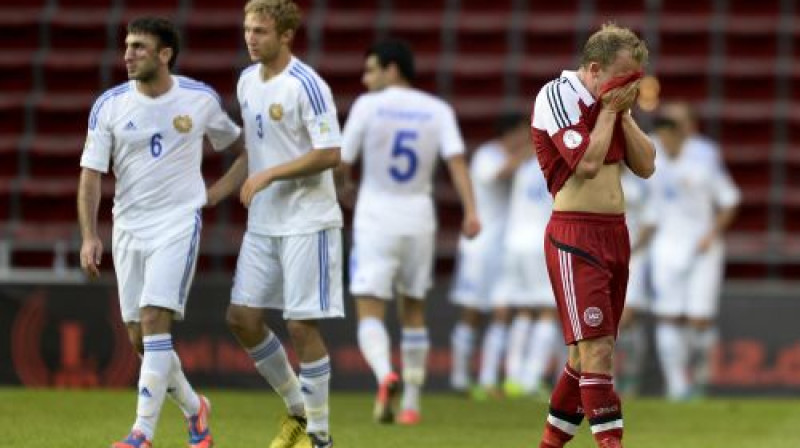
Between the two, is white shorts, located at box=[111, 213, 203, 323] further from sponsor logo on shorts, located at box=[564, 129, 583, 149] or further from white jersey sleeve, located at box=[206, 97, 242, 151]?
sponsor logo on shorts, located at box=[564, 129, 583, 149]

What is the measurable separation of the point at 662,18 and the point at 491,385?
22.2 feet

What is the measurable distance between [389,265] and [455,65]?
894 cm

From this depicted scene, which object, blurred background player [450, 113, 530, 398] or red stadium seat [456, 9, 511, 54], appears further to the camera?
red stadium seat [456, 9, 511, 54]

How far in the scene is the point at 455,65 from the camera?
70.7ft

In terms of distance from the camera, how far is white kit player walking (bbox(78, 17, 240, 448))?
952cm

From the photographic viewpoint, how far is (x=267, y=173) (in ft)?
31.2

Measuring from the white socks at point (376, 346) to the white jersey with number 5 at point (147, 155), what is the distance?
124 inches

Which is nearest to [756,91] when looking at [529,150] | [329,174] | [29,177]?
[529,150]

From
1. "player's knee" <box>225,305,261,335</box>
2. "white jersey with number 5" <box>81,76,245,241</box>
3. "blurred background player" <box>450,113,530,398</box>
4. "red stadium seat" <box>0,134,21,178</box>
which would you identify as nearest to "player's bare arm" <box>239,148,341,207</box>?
"white jersey with number 5" <box>81,76,245,241</box>

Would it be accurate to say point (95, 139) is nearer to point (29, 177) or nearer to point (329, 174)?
point (329, 174)

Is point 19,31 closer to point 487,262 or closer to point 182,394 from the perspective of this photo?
point 487,262

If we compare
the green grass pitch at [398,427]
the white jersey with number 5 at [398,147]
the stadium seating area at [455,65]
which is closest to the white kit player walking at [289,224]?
the green grass pitch at [398,427]

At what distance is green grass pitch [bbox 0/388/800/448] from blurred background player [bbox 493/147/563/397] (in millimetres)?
1362

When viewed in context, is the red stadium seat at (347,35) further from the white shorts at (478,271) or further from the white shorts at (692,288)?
the white shorts at (692,288)
